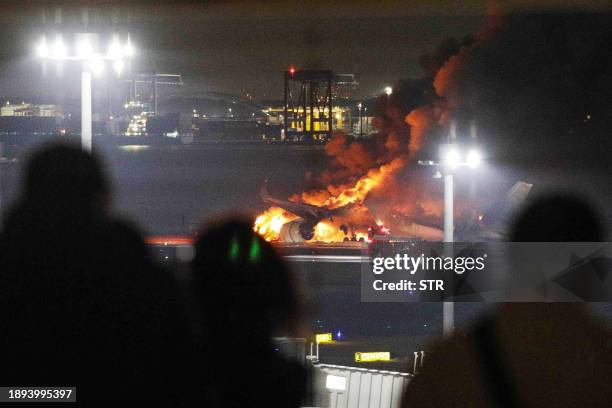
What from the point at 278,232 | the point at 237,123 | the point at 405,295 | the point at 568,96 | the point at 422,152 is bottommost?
the point at 405,295

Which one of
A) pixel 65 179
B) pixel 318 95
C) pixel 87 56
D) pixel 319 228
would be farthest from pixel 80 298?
pixel 318 95

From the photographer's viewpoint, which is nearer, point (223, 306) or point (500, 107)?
point (223, 306)

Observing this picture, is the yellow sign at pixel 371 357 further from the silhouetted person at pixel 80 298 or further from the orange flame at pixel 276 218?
the orange flame at pixel 276 218

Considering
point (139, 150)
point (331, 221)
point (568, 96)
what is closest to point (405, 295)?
point (331, 221)

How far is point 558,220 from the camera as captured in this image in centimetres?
111

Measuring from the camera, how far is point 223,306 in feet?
3.84

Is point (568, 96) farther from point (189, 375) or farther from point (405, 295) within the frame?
point (189, 375)

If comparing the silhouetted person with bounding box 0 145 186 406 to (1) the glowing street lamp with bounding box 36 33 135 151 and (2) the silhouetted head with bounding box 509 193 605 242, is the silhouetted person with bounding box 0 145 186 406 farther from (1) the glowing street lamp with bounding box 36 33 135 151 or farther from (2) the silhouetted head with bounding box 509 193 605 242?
(1) the glowing street lamp with bounding box 36 33 135 151

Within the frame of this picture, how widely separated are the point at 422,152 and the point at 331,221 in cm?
348

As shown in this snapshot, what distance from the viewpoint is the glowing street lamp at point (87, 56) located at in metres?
4.41

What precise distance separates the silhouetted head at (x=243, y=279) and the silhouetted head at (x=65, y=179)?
18 centimetres

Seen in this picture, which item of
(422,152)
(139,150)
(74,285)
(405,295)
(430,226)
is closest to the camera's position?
(74,285)

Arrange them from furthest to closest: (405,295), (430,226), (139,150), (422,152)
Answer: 1. (139,150)
2. (422,152)
3. (430,226)
4. (405,295)

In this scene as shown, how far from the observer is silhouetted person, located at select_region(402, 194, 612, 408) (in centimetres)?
107
